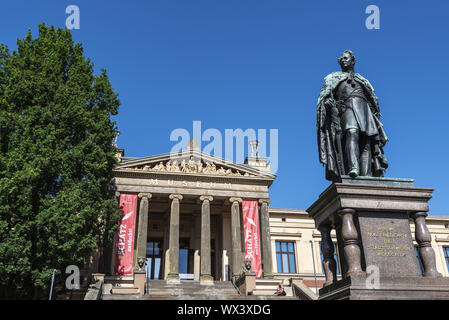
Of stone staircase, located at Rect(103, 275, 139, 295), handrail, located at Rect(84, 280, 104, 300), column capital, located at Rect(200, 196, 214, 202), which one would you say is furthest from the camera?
column capital, located at Rect(200, 196, 214, 202)

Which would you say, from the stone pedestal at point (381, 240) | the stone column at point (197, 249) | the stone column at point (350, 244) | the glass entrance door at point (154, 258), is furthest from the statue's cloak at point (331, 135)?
the glass entrance door at point (154, 258)

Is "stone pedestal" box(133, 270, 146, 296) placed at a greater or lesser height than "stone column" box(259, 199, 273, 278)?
lesser

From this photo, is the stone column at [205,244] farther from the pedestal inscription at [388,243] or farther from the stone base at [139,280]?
the pedestal inscription at [388,243]

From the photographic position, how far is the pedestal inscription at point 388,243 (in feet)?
19.4

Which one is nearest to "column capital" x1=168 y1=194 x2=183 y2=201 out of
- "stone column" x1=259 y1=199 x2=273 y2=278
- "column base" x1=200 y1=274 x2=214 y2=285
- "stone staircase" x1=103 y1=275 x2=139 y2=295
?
"column base" x1=200 y1=274 x2=214 y2=285

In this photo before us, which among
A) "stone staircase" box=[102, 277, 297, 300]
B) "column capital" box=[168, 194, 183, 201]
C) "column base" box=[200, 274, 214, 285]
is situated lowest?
"stone staircase" box=[102, 277, 297, 300]

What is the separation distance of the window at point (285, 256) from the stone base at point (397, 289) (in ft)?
103

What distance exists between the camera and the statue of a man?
23.2 feet

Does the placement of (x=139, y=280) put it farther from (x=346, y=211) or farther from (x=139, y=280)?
(x=346, y=211)

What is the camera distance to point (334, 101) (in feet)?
24.0

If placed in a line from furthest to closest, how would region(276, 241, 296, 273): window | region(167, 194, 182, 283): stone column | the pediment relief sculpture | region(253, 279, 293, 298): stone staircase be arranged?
region(276, 241, 296, 273): window, the pediment relief sculpture, region(167, 194, 182, 283): stone column, region(253, 279, 293, 298): stone staircase

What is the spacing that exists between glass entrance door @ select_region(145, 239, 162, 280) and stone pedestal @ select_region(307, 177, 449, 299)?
30.2 m

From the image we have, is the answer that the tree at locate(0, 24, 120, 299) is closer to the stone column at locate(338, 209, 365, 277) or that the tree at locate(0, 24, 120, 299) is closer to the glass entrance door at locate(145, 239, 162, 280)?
the glass entrance door at locate(145, 239, 162, 280)

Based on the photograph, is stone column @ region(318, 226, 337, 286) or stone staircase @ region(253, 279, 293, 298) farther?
stone staircase @ region(253, 279, 293, 298)
